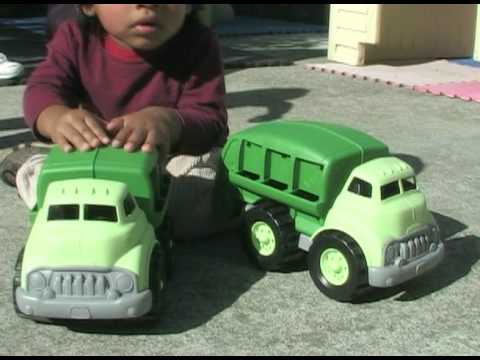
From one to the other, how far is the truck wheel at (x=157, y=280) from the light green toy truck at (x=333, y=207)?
14.6 inches

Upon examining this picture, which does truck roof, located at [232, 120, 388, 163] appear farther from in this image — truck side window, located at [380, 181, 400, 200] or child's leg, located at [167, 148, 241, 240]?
child's leg, located at [167, 148, 241, 240]

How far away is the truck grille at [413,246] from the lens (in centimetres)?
203

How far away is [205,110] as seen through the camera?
2414mm

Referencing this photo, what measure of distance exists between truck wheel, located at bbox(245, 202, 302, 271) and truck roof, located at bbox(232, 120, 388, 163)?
177mm

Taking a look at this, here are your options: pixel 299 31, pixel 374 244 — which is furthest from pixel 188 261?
pixel 299 31

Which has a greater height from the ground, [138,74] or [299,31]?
[138,74]

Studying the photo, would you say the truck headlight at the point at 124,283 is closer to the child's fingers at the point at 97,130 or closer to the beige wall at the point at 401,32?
the child's fingers at the point at 97,130

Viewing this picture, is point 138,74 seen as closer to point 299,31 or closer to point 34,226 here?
point 34,226

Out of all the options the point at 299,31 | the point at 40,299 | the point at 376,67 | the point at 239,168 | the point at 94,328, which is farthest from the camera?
the point at 299,31

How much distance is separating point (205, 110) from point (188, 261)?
45cm

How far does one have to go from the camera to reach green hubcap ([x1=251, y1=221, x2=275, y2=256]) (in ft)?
7.43

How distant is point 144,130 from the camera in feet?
6.93

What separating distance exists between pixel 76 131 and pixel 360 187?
74 centimetres

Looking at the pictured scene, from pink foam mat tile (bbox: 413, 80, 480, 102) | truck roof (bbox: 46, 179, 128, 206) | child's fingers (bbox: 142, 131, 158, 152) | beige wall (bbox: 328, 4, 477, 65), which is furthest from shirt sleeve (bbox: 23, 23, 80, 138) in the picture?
beige wall (bbox: 328, 4, 477, 65)
